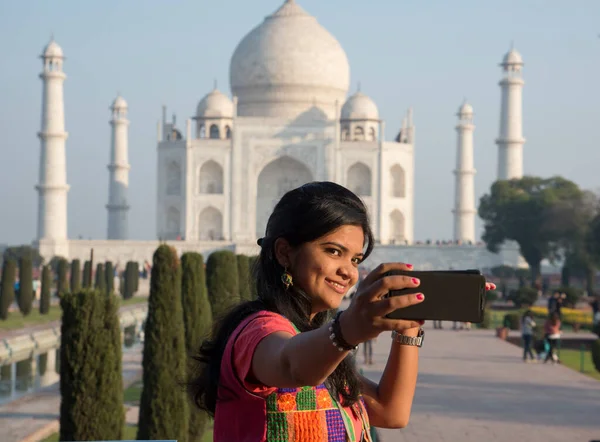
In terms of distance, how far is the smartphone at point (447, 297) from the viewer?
1233 millimetres

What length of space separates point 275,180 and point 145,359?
28906 millimetres

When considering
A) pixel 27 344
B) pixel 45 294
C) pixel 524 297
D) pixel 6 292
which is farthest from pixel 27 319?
pixel 524 297

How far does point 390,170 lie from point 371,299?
34.0 m

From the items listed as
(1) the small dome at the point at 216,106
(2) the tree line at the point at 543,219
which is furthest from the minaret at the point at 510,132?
(1) the small dome at the point at 216,106

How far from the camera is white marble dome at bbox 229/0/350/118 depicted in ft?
116

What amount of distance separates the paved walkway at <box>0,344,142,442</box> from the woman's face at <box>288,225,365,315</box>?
5.44 meters

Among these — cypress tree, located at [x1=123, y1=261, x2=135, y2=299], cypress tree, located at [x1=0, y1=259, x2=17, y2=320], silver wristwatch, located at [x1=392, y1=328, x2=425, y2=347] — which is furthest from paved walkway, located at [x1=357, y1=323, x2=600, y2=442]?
cypress tree, located at [x1=123, y1=261, x2=135, y2=299]

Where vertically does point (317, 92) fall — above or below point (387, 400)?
above

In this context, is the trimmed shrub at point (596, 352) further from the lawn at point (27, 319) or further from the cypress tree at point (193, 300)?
the lawn at point (27, 319)

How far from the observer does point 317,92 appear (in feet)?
117

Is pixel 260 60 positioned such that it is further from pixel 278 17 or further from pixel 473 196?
pixel 473 196

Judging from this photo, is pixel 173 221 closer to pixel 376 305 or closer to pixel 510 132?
pixel 510 132

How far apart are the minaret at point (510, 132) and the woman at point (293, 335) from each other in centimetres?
3234

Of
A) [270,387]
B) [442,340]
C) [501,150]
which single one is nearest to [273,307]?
[270,387]
